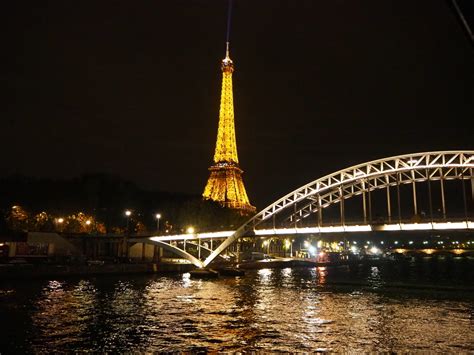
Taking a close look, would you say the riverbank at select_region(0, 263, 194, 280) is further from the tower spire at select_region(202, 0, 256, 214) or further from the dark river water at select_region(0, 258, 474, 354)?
the tower spire at select_region(202, 0, 256, 214)

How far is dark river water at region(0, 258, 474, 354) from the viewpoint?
64.1ft

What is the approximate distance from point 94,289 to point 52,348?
72.3 ft

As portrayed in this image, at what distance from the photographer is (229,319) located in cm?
2594

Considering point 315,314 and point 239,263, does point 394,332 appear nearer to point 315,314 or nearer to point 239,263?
point 315,314

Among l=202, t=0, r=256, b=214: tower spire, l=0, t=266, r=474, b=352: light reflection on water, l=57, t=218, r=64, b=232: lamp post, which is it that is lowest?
l=0, t=266, r=474, b=352: light reflection on water

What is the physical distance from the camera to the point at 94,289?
130 ft

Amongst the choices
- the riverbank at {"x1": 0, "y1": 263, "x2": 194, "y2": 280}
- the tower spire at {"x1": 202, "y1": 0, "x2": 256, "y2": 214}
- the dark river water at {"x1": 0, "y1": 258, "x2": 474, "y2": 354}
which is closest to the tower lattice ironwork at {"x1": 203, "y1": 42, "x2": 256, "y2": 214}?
the tower spire at {"x1": 202, "y1": 0, "x2": 256, "y2": 214}

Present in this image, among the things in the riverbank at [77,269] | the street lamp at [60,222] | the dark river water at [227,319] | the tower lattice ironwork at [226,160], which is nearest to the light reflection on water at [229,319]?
the dark river water at [227,319]

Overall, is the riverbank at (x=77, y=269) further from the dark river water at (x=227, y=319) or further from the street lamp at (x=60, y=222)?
the street lamp at (x=60, y=222)

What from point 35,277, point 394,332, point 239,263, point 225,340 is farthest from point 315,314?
point 239,263

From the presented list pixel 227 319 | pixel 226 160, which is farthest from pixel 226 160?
pixel 227 319

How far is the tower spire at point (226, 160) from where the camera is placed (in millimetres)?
101375

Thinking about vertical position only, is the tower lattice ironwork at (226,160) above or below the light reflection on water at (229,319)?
above

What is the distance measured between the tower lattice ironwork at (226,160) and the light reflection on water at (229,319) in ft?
198
